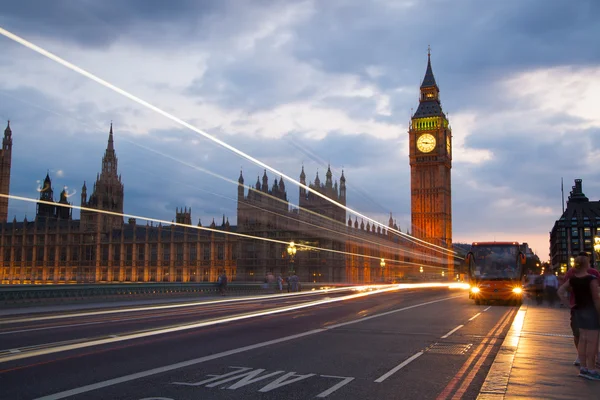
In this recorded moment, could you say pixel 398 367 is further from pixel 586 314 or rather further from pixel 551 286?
pixel 551 286

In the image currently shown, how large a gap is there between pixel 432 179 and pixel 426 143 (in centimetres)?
905

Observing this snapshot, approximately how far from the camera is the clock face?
130625mm

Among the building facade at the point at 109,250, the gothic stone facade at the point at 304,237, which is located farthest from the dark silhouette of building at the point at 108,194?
the gothic stone facade at the point at 304,237

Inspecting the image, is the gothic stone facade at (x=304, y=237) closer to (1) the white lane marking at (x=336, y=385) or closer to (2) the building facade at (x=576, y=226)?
(1) the white lane marking at (x=336, y=385)

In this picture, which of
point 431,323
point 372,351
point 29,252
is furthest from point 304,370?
point 29,252

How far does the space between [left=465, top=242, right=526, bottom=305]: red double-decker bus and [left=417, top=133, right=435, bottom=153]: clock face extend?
10202cm

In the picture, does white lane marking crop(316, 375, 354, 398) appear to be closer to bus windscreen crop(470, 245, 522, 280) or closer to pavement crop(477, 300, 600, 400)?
pavement crop(477, 300, 600, 400)

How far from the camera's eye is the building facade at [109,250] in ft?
287

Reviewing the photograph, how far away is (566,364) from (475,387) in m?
2.56

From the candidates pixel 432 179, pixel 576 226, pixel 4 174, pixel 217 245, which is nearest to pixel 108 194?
pixel 4 174

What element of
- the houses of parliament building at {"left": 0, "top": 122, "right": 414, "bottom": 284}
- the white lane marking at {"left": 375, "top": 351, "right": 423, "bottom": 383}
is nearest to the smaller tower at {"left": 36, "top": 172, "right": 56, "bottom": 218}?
the houses of parliament building at {"left": 0, "top": 122, "right": 414, "bottom": 284}

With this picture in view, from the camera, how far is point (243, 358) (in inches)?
442

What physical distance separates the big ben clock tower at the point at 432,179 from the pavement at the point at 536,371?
364 ft

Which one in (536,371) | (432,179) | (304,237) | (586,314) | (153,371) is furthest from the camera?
(432,179)
